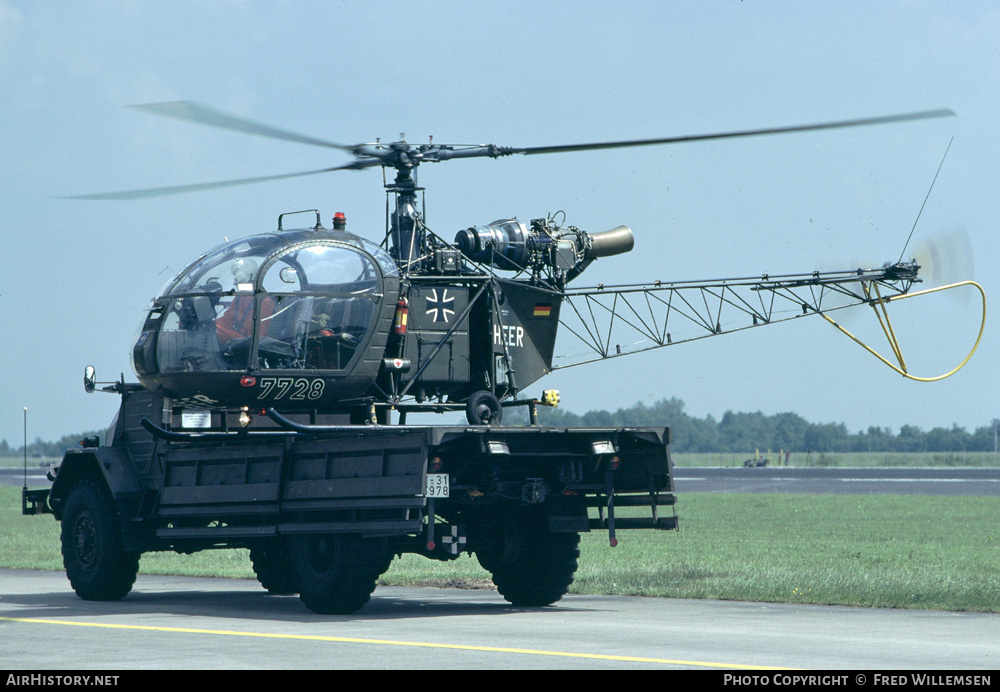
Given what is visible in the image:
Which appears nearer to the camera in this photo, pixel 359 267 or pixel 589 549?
pixel 359 267

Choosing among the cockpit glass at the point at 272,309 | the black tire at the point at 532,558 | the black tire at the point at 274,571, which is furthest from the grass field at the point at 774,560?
the cockpit glass at the point at 272,309

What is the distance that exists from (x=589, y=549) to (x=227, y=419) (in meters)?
10.8

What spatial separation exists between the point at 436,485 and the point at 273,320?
8.49 feet

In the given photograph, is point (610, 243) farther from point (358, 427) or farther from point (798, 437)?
point (798, 437)

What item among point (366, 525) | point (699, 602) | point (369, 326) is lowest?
point (699, 602)

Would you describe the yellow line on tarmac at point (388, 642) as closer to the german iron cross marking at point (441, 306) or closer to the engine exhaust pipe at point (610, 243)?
the german iron cross marking at point (441, 306)

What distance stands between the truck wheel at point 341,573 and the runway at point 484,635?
22 cm

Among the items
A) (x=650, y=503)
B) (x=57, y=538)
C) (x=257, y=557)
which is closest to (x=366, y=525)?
(x=650, y=503)

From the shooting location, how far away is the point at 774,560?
67.3ft

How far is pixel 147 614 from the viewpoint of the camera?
13.6 metres

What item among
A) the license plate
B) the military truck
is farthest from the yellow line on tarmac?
the license plate

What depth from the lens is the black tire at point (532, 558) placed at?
14.8m

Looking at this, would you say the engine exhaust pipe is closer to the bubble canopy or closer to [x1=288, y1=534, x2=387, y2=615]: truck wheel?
the bubble canopy
